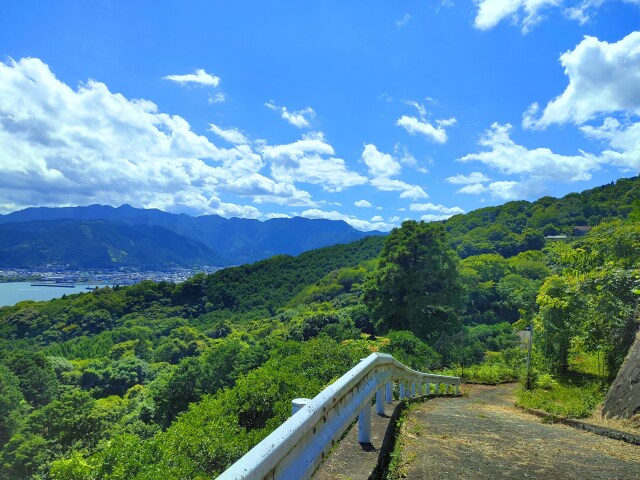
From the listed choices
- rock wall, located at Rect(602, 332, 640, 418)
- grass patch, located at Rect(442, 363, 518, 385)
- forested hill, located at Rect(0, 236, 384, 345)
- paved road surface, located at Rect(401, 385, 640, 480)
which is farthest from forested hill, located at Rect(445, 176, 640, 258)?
paved road surface, located at Rect(401, 385, 640, 480)

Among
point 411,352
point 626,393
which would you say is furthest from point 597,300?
point 411,352

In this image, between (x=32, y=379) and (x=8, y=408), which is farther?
(x=32, y=379)

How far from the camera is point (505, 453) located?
430cm

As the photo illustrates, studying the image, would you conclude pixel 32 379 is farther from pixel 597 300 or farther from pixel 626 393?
pixel 626 393

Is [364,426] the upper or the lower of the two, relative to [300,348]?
upper

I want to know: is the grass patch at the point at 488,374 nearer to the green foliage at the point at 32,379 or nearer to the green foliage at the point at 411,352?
the green foliage at the point at 411,352

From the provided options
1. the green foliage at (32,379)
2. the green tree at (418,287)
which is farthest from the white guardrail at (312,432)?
the green foliage at (32,379)

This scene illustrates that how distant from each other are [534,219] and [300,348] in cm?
10422

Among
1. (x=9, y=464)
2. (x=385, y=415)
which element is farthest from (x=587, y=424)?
(x=9, y=464)

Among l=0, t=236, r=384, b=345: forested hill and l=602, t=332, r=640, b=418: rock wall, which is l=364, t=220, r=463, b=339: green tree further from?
l=0, t=236, r=384, b=345: forested hill

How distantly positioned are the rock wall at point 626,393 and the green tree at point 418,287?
22063 millimetres

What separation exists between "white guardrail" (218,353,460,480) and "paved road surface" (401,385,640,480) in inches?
27.4

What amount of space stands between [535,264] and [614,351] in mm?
68010

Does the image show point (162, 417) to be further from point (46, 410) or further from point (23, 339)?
point (23, 339)
